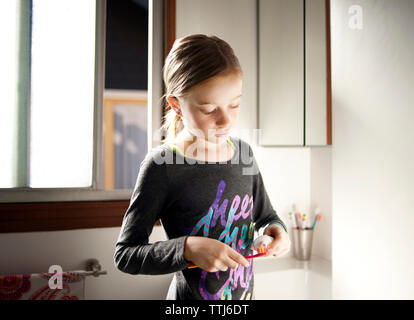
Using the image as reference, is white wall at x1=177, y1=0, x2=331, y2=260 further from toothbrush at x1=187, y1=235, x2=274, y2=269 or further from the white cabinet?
toothbrush at x1=187, y1=235, x2=274, y2=269

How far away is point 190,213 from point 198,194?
3 cm

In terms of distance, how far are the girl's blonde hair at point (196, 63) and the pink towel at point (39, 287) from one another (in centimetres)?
49

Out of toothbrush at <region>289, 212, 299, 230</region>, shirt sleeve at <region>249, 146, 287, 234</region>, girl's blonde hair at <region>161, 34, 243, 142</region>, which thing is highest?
girl's blonde hair at <region>161, 34, 243, 142</region>

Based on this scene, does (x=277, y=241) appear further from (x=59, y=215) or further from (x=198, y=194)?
(x=59, y=215)

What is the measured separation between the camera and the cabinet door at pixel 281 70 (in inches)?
33.8

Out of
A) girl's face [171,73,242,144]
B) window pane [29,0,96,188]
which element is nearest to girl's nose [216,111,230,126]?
girl's face [171,73,242,144]

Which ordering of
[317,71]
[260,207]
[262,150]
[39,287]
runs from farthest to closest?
[262,150]
[317,71]
[39,287]
[260,207]

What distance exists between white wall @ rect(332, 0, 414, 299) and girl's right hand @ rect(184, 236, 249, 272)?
13.4 inches

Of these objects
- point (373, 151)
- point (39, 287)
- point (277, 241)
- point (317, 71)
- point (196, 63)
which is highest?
point (317, 71)

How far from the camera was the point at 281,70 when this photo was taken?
88 centimetres

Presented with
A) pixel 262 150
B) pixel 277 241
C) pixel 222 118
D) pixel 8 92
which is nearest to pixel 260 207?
pixel 277 241

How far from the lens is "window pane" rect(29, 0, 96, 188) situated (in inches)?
29.2

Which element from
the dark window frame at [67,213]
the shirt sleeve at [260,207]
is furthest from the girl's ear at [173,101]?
the dark window frame at [67,213]
